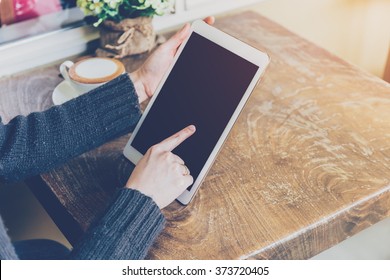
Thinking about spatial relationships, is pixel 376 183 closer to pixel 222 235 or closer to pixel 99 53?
pixel 222 235

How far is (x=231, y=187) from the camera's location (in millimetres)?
884

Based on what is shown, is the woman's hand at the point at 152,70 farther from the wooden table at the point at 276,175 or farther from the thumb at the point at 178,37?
the wooden table at the point at 276,175

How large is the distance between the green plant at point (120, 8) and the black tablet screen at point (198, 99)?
26 centimetres

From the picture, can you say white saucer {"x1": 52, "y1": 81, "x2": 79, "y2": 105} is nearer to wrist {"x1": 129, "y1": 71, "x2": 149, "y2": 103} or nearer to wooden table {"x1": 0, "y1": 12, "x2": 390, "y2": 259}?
wooden table {"x1": 0, "y1": 12, "x2": 390, "y2": 259}

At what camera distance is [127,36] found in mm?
1184

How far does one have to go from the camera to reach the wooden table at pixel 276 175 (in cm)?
81

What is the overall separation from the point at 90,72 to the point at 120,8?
7.2 inches

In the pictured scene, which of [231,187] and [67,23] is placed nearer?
[231,187]

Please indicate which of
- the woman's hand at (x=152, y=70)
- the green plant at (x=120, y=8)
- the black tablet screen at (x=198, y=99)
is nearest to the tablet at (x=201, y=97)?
the black tablet screen at (x=198, y=99)

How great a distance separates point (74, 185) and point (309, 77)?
545 millimetres

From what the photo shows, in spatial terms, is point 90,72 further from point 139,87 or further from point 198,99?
point 198,99

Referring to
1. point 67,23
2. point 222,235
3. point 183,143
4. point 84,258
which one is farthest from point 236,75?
point 67,23

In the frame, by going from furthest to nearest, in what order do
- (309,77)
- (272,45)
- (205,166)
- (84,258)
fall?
(272,45) < (309,77) < (205,166) < (84,258)

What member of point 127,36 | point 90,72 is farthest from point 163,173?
point 127,36
